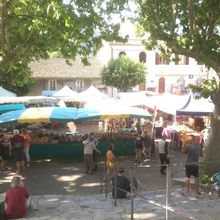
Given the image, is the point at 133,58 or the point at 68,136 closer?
the point at 68,136

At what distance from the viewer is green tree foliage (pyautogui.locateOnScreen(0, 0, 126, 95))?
12.7m

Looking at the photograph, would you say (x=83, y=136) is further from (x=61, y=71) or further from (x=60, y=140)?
(x=61, y=71)

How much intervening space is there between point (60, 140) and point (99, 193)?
6357 millimetres

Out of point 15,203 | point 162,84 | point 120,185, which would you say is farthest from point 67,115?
point 162,84

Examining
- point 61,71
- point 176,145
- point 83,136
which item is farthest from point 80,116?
point 61,71

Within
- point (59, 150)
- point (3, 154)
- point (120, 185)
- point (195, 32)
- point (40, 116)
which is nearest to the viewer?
point (120, 185)

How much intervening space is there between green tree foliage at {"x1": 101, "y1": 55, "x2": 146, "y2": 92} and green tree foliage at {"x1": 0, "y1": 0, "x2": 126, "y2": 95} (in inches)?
1075

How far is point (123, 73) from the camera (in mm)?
44469

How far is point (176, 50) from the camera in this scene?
1182 centimetres

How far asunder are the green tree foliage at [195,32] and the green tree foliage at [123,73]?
3077 centimetres

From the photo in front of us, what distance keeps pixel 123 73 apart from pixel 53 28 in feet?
99.5

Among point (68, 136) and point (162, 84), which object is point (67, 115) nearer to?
point (68, 136)

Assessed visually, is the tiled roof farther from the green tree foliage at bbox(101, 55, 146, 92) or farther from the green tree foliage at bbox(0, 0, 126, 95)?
the green tree foliage at bbox(0, 0, 126, 95)

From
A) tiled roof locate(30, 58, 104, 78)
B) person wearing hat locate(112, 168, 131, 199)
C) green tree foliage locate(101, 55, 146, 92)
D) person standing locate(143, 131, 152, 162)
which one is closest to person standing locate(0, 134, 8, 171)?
person standing locate(143, 131, 152, 162)
